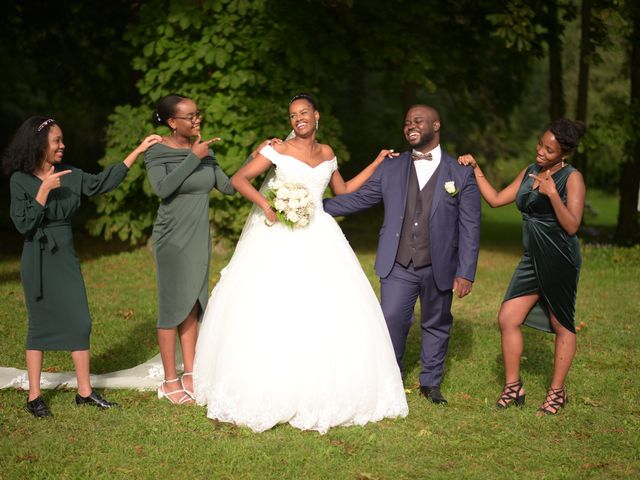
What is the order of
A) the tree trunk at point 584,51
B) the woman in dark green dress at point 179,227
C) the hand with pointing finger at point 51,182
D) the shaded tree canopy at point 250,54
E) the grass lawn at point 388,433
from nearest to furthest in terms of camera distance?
the grass lawn at point 388,433, the hand with pointing finger at point 51,182, the woman in dark green dress at point 179,227, the shaded tree canopy at point 250,54, the tree trunk at point 584,51

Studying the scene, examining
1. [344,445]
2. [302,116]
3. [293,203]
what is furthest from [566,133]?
[344,445]

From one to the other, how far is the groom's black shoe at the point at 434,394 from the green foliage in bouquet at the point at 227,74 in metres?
6.24

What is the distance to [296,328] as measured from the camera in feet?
20.7

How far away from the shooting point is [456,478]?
554 centimetres

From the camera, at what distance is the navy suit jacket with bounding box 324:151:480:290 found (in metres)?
6.81

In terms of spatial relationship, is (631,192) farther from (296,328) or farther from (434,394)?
(296,328)

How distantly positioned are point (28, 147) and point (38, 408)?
6.43 ft

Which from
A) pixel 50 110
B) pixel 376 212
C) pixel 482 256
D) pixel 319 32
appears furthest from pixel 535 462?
pixel 50 110

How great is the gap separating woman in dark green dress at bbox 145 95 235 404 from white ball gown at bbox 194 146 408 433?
10.5 inches

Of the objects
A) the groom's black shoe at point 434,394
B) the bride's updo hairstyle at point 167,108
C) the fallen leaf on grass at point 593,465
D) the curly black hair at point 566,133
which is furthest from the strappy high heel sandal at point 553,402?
the bride's updo hairstyle at point 167,108

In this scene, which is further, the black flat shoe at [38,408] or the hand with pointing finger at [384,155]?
the hand with pointing finger at [384,155]

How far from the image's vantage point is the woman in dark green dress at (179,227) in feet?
22.3

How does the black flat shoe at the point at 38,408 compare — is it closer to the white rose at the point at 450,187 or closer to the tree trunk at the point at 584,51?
the white rose at the point at 450,187

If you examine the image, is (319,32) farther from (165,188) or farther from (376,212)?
(376,212)
